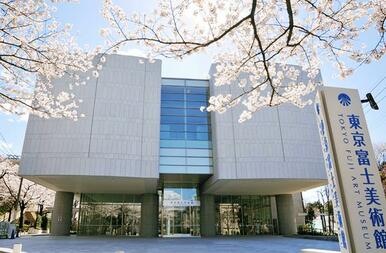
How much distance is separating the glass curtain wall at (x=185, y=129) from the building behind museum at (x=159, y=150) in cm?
7

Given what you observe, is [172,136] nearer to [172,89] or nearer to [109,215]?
[172,89]

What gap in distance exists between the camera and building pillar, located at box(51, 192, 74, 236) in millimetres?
22344

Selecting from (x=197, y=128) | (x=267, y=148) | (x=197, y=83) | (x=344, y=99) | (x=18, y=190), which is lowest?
(x=344, y=99)

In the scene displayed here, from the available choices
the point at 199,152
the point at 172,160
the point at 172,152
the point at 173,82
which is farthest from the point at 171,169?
the point at 173,82

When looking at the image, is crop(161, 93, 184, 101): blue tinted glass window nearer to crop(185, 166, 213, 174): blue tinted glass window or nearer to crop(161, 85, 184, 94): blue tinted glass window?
crop(161, 85, 184, 94): blue tinted glass window

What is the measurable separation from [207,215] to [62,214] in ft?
38.7

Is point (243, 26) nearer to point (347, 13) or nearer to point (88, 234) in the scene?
point (347, 13)

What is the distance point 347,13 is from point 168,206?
20.0m

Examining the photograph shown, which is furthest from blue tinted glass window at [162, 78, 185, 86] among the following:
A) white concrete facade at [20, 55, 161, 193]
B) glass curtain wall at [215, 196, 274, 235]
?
glass curtain wall at [215, 196, 274, 235]

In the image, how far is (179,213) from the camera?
76.3ft

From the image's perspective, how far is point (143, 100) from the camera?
19.0 meters

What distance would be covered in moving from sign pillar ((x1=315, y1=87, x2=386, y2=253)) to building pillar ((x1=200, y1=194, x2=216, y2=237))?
19.4 meters

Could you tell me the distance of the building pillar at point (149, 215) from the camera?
22359mm

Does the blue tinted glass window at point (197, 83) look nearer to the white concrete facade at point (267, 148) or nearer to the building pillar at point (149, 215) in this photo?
the white concrete facade at point (267, 148)
